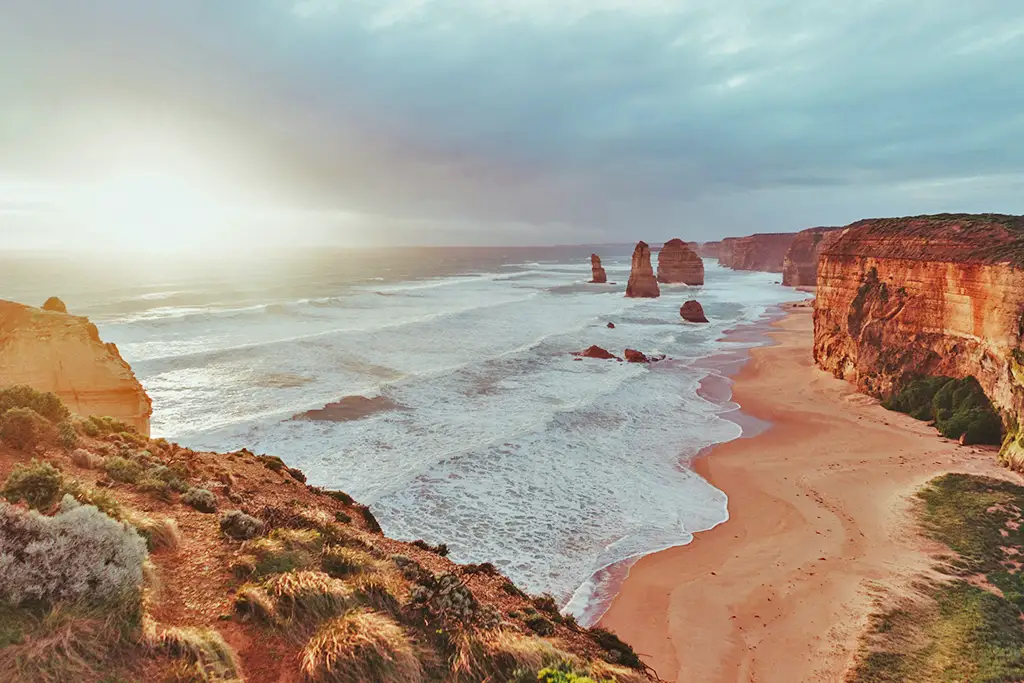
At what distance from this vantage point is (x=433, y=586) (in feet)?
21.5

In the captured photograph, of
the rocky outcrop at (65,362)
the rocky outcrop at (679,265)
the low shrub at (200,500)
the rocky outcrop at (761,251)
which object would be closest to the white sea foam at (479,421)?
the rocky outcrop at (65,362)

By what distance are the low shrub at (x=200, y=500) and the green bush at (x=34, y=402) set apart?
3.24 metres

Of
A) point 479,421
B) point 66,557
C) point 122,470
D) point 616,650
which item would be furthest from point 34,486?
point 479,421

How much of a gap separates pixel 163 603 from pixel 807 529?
14415 millimetres

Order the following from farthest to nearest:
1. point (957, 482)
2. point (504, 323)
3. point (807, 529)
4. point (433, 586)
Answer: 1. point (504, 323)
2. point (957, 482)
3. point (807, 529)
4. point (433, 586)

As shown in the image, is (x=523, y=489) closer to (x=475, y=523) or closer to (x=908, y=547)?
(x=475, y=523)

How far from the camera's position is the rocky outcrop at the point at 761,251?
4683 inches

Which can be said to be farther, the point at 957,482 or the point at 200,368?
the point at 200,368

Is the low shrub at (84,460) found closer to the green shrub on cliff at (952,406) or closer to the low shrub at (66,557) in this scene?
the low shrub at (66,557)

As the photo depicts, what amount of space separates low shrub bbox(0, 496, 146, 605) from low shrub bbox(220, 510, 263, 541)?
5.12 feet

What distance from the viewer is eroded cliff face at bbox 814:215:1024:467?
18.7 m

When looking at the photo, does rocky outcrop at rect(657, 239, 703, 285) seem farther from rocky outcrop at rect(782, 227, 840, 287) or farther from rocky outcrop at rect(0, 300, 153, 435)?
rocky outcrop at rect(0, 300, 153, 435)

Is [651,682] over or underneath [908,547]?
A: over

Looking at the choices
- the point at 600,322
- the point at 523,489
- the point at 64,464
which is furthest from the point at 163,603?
the point at 600,322
